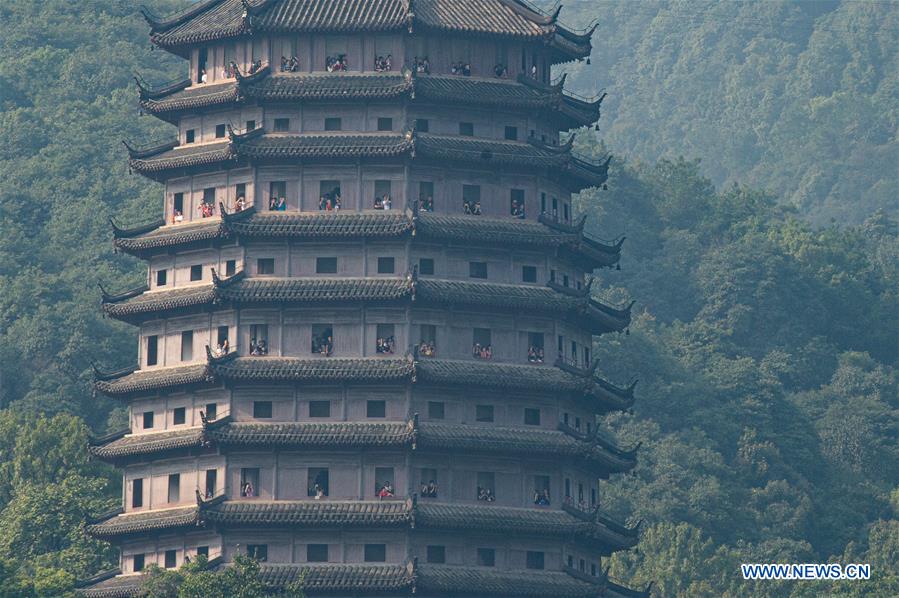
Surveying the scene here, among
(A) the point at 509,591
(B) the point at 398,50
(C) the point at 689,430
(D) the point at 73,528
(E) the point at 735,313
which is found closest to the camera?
(A) the point at 509,591

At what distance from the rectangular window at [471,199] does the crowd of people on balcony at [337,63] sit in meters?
8.15

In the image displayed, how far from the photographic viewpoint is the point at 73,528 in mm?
124562

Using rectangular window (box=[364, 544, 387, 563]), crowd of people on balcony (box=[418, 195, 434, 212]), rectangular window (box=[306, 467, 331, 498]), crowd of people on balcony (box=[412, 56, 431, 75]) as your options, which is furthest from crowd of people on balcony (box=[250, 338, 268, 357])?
crowd of people on balcony (box=[412, 56, 431, 75])

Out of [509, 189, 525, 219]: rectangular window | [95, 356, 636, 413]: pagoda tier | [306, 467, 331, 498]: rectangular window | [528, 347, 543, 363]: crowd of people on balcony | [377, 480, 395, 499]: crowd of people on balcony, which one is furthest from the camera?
[509, 189, 525, 219]: rectangular window

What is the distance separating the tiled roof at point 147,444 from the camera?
109000 mm

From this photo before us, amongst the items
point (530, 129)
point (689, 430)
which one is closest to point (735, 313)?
point (689, 430)

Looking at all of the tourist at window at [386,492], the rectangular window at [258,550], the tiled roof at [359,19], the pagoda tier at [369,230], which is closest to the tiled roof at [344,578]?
the rectangular window at [258,550]

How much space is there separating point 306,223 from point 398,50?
32.6 ft

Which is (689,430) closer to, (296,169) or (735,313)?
(735,313)

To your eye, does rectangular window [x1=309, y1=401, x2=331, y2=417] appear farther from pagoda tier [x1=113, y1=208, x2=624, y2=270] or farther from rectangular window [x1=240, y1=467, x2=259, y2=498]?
pagoda tier [x1=113, y1=208, x2=624, y2=270]

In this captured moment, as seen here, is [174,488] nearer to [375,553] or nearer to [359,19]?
[375,553]

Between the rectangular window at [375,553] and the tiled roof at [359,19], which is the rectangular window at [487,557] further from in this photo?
the tiled roof at [359,19]

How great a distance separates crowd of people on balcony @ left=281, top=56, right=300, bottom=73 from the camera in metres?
114

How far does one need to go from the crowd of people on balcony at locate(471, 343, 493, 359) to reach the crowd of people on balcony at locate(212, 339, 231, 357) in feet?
37.1
